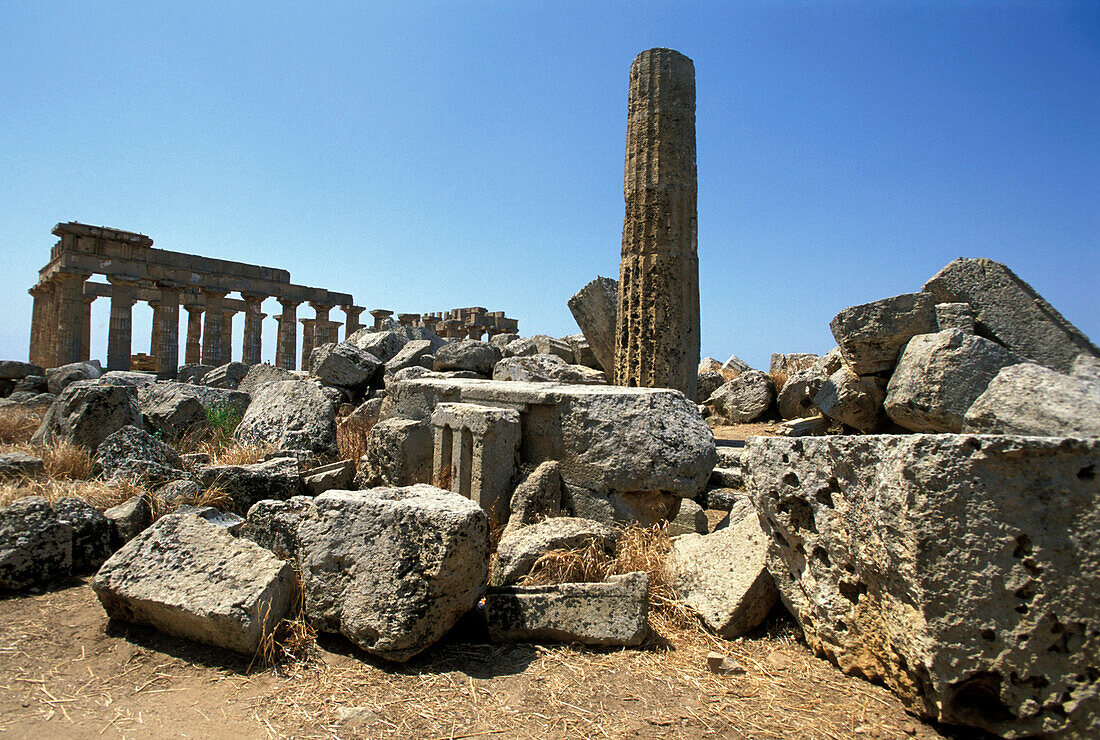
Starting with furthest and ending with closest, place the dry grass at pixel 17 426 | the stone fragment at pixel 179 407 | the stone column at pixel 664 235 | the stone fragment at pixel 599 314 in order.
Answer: the stone fragment at pixel 599 314 < the stone column at pixel 664 235 < the dry grass at pixel 17 426 < the stone fragment at pixel 179 407

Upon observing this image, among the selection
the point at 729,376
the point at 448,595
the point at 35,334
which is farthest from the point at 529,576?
the point at 35,334

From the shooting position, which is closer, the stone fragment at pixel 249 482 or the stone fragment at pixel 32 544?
the stone fragment at pixel 32 544

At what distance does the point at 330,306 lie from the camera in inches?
1112

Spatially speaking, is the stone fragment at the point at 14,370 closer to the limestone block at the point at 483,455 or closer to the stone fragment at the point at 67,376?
the stone fragment at the point at 67,376

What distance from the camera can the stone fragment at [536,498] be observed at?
13.3 feet

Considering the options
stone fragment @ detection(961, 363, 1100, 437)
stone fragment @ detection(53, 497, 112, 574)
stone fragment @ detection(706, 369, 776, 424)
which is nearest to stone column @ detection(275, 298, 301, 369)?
stone fragment @ detection(706, 369, 776, 424)

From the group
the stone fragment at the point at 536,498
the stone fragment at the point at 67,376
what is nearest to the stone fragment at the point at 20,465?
the stone fragment at the point at 536,498

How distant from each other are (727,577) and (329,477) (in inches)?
124

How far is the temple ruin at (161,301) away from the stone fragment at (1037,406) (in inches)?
958

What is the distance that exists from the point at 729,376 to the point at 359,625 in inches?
485

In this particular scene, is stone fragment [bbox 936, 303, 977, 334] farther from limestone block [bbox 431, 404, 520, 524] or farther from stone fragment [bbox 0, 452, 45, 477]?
stone fragment [bbox 0, 452, 45, 477]

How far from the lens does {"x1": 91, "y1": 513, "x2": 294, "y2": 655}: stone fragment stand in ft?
9.30

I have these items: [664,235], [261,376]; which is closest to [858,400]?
[664,235]

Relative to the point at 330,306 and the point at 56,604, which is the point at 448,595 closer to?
the point at 56,604
